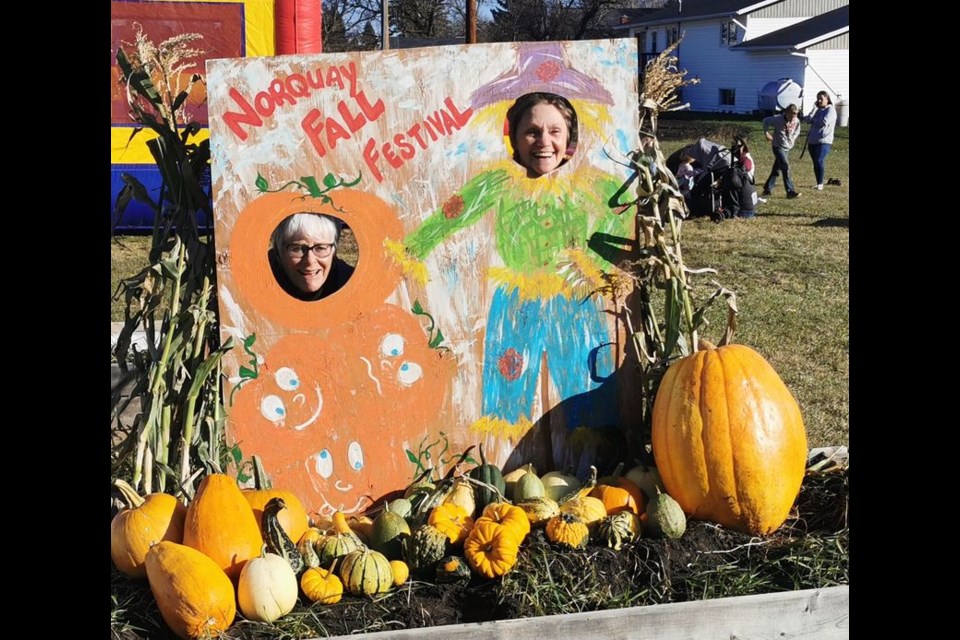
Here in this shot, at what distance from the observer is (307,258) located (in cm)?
389

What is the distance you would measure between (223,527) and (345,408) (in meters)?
0.74

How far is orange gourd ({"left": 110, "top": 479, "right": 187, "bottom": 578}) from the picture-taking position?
3365 millimetres

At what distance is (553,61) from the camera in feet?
12.8

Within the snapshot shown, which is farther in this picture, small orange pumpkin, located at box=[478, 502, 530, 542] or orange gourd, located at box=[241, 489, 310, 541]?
orange gourd, located at box=[241, 489, 310, 541]

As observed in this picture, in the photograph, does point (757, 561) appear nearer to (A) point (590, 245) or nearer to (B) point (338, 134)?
(A) point (590, 245)

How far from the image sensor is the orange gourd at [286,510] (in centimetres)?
357

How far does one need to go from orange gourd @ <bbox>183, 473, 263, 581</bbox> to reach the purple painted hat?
1.64m

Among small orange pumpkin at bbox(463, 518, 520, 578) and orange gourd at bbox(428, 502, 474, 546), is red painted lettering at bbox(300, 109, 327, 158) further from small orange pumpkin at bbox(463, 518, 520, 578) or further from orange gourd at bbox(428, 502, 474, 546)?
small orange pumpkin at bbox(463, 518, 520, 578)

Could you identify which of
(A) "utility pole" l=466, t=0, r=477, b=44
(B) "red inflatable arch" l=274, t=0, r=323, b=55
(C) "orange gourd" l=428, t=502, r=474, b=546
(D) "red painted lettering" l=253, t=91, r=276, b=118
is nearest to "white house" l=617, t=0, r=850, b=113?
(A) "utility pole" l=466, t=0, r=477, b=44

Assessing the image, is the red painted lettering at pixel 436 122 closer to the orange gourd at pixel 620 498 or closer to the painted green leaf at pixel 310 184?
the painted green leaf at pixel 310 184

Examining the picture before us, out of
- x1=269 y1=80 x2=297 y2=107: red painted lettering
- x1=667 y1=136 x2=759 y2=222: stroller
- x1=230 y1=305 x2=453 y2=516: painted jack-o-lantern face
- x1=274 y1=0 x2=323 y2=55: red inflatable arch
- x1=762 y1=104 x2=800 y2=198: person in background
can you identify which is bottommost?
x1=230 y1=305 x2=453 y2=516: painted jack-o-lantern face

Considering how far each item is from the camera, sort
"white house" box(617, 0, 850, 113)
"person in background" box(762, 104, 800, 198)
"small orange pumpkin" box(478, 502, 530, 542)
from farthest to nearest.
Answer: "white house" box(617, 0, 850, 113) < "person in background" box(762, 104, 800, 198) < "small orange pumpkin" box(478, 502, 530, 542)

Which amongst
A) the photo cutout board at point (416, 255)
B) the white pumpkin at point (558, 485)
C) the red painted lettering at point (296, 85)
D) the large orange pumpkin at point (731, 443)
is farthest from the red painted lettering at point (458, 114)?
the white pumpkin at point (558, 485)
